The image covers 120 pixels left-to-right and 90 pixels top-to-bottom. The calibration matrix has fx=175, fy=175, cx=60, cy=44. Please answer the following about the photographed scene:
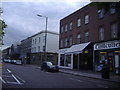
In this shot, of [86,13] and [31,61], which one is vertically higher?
[86,13]

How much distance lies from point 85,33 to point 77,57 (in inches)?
199

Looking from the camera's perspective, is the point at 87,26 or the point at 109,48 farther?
the point at 87,26

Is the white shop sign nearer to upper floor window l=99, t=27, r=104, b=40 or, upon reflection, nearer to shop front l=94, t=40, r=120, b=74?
shop front l=94, t=40, r=120, b=74

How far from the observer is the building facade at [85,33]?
76.8 feet

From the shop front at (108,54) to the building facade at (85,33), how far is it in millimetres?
417

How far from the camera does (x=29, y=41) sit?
66.4m

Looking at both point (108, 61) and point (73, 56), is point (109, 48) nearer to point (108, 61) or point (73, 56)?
point (108, 61)

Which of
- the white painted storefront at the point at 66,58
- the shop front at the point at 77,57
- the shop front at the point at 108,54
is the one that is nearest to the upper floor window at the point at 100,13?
the shop front at the point at 108,54

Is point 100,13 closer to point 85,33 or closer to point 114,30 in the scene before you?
point 114,30

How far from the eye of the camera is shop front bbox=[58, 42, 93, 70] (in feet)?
88.6

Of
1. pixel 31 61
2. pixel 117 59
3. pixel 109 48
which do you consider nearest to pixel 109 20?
pixel 109 48

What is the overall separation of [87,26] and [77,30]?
3.24m

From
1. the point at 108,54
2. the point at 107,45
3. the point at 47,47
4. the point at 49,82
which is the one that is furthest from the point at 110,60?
the point at 47,47

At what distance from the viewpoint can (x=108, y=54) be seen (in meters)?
23.7
